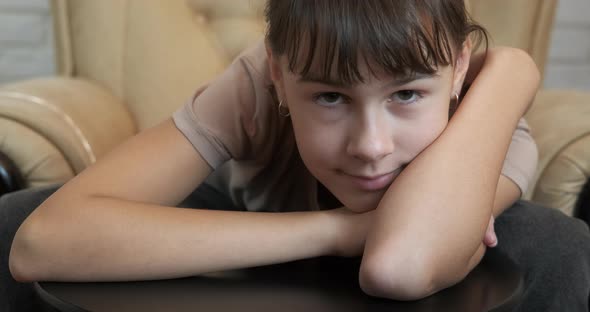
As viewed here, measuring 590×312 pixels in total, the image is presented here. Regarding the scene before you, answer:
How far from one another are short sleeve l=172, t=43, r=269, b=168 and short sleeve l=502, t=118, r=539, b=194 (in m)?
0.34

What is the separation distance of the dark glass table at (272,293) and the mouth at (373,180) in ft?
0.30

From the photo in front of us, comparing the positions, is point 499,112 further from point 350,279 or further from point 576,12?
point 576,12

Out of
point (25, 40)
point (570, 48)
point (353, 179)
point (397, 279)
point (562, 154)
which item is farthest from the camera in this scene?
point (570, 48)

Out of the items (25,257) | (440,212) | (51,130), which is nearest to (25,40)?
(51,130)

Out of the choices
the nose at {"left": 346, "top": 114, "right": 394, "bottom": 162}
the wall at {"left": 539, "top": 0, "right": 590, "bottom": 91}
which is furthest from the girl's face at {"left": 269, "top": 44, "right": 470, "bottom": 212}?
the wall at {"left": 539, "top": 0, "right": 590, "bottom": 91}

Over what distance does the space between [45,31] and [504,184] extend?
1374 mm

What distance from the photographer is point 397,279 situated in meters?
0.58

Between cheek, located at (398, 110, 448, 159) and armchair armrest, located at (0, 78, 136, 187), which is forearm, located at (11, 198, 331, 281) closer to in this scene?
cheek, located at (398, 110, 448, 159)

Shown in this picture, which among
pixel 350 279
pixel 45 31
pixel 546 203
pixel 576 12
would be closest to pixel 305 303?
pixel 350 279

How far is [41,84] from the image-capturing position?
3.98 ft

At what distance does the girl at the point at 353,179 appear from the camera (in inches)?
23.8

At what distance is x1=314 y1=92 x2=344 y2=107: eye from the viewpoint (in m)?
0.65

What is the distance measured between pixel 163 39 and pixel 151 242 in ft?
2.69

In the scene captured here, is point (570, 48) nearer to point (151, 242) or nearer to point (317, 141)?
point (317, 141)
